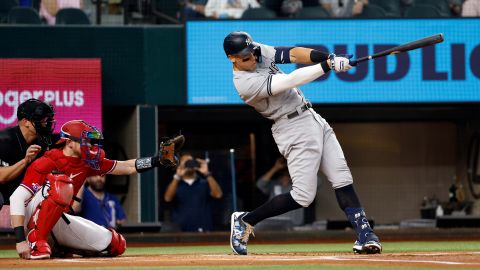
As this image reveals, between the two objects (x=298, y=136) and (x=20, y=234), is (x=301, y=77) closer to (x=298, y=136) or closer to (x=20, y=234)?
(x=298, y=136)

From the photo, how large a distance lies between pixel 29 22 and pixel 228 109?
3.05 metres

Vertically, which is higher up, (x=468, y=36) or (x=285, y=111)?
(x=468, y=36)

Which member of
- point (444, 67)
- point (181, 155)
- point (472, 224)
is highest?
point (444, 67)

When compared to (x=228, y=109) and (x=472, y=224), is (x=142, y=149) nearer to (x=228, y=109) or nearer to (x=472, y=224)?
(x=228, y=109)

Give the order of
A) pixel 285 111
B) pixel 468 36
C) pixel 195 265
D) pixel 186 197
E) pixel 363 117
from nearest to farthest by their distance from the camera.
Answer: pixel 195 265, pixel 285 111, pixel 186 197, pixel 468 36, pixel 363 117

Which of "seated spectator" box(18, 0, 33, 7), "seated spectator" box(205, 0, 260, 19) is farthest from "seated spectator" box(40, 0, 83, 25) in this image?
"seated spectator" box(205, 0, 260, 19)

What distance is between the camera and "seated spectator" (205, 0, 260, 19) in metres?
14.6

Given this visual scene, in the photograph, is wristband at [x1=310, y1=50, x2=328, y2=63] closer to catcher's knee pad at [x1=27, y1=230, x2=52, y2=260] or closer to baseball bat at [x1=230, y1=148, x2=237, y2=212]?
catcher's knee pad at [x1=27, y1=230, x2=52, y2=260]

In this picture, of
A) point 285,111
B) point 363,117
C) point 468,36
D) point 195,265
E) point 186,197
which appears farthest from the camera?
point 363,117

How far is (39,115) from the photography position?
8.22 m

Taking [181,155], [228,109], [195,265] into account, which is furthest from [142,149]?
[195,265]

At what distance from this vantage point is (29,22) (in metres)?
14.3

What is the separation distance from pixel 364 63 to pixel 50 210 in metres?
7.64

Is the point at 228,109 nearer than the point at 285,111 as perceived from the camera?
No
